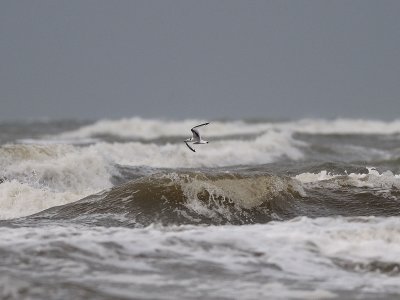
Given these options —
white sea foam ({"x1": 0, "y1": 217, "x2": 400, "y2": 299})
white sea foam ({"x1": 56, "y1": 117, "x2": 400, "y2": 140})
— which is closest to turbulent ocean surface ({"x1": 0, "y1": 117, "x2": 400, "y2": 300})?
white sea foam ({"x1": 0, "y1": 217, "x2": 400, "y2": 299})

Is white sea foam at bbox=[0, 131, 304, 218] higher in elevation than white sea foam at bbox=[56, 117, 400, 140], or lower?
lower

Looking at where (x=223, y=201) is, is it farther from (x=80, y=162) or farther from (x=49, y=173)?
(x=80, y=162)

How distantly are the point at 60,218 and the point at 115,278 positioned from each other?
12.4 feet

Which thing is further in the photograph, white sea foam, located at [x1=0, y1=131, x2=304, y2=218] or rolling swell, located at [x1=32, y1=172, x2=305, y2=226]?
white sea foam, located at [x1=0, y1=131, x2=304, y2=218]

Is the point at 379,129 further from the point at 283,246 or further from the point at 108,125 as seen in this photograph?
the point at 283,246

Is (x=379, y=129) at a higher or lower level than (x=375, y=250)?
higher

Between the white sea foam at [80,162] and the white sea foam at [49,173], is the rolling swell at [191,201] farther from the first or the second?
the white sea foam at [49,173]

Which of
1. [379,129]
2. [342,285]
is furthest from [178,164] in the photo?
[379,129]

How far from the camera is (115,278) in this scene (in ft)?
24.9

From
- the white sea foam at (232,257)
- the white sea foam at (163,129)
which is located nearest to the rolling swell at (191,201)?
the white sea foam at (232,257)

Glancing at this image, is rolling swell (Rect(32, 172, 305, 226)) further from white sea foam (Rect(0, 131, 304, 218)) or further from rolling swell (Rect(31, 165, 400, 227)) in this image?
white sea foam (Rect(0, 131, 304, 218))

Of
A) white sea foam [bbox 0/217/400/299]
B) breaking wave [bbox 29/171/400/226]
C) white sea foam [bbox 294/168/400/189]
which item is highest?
white sea foam [bbox 294/168/400/189]

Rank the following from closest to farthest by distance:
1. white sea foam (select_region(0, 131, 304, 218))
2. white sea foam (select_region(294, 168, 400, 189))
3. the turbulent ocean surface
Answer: the turbulent ocean surface < white sea foam (select_region(294, 168, 400, 189)) < white sea foam (select_region(0, 131, 304, 218))

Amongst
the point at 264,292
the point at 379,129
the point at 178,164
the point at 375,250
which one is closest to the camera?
the point at 264,292
